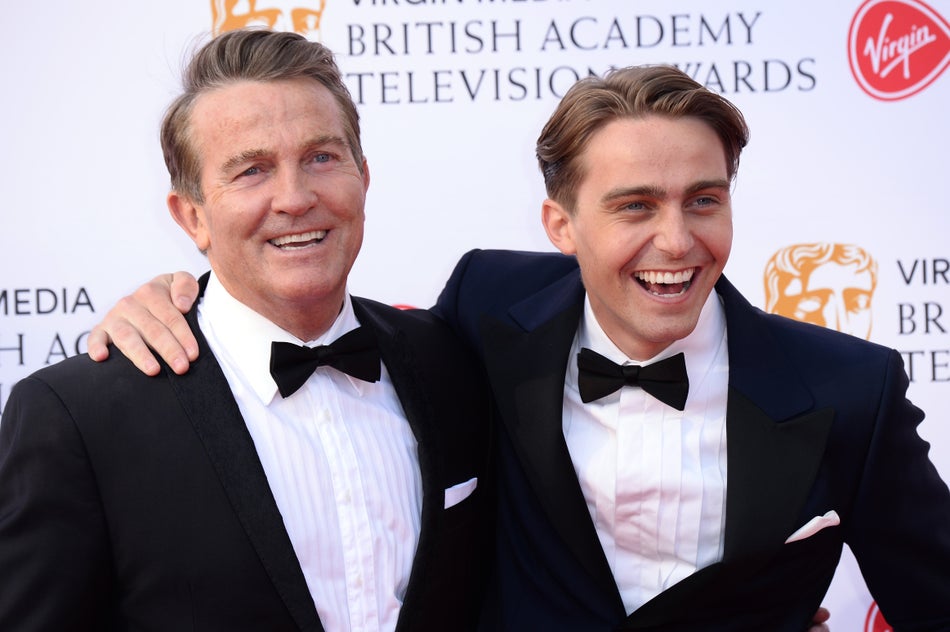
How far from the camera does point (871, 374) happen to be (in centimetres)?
208

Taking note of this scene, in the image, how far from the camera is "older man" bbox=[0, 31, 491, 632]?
1.72 meters

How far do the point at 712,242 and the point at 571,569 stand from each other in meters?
0.75

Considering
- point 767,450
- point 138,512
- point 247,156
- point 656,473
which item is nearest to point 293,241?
point 247,156

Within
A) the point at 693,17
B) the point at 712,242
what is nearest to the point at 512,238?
the point at 693,17

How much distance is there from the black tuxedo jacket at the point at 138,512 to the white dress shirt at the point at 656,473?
1.58 ft

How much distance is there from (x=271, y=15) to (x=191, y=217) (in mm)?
1213

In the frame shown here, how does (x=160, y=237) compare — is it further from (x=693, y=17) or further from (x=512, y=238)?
(x=693, y=17)

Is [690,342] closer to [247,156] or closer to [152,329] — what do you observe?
[247,156]

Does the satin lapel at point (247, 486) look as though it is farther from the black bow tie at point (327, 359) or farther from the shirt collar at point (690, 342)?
the shirt collar at point (690, 342)

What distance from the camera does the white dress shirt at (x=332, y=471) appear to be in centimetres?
188

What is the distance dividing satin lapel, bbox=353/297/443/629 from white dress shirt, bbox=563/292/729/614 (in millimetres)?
328

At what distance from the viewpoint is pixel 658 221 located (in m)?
2.08

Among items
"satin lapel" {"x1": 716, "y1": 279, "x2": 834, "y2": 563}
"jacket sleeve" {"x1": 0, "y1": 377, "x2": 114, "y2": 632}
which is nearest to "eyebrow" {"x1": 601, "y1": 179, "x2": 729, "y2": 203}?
"satin lapel" {"x1": 716, "y1": 279, "x2": 834, "y2": 563}

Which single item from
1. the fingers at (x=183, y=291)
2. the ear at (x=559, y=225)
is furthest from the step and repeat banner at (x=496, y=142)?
the fingers at (x=183, y=291)
